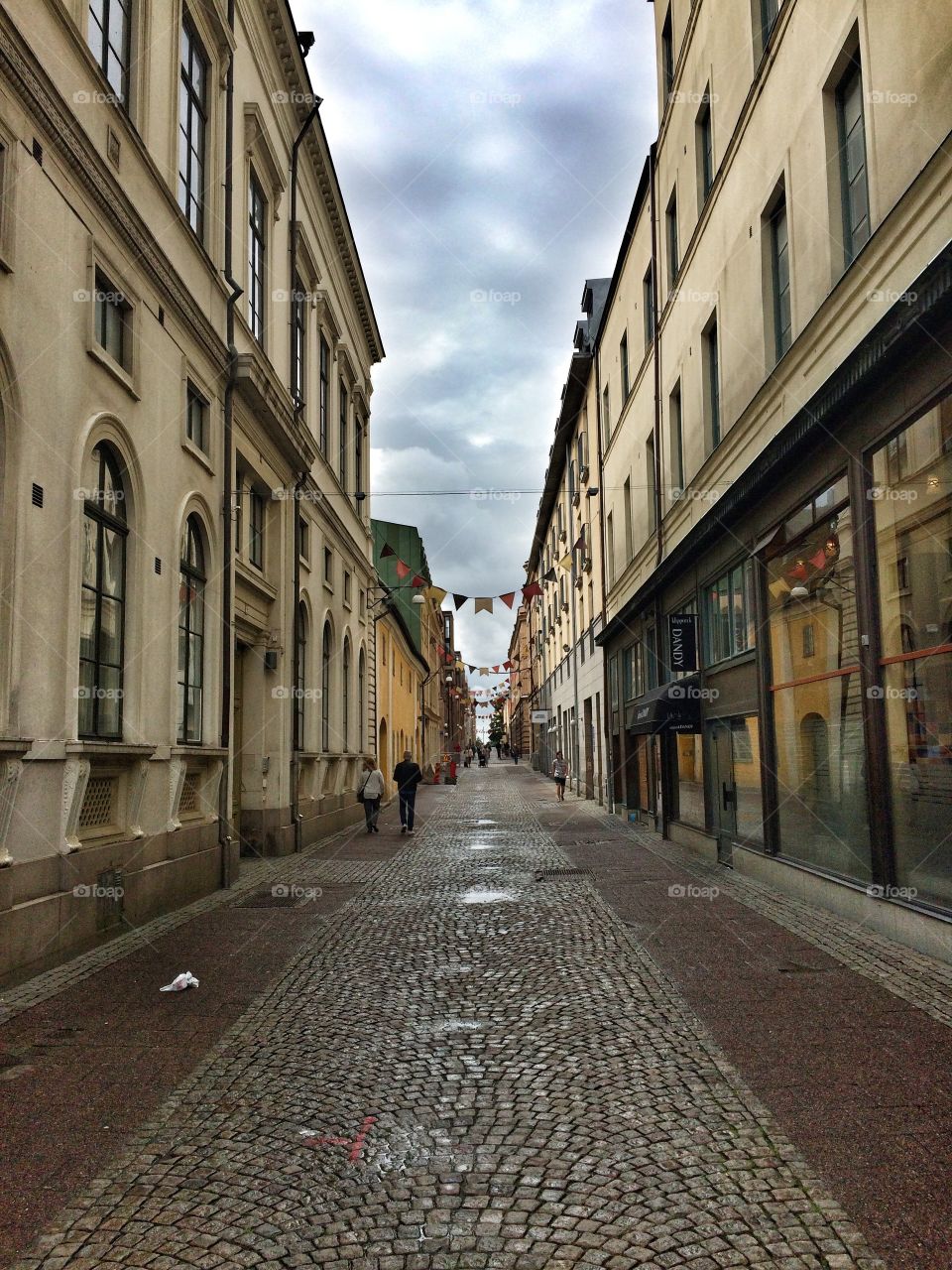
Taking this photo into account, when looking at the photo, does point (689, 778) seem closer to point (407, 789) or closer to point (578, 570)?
point (407, 789)

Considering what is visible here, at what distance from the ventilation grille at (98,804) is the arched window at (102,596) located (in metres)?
0.44

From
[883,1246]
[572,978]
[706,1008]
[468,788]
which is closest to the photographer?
[883,1246]

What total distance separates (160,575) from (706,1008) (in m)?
7.28

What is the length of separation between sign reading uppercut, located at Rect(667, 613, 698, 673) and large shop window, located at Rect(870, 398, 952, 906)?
22.6 ft

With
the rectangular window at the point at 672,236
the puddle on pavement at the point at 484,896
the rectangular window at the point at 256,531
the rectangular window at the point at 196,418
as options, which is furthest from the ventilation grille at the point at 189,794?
the rectangular window at the point at 672,236

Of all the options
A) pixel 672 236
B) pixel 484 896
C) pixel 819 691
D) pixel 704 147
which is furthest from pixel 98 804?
pixel 672 236

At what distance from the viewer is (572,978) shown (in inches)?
295

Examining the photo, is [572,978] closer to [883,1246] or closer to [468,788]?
[883,1246]

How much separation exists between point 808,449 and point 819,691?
2483 millimetres

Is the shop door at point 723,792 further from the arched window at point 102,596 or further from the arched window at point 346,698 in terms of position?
the arched window at point 346,698

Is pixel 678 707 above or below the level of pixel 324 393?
below

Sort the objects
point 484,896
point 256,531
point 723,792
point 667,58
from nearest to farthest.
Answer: point 484,896 → point 723,792 → point 256,531 → point 667,58

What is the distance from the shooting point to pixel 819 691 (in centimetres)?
1055

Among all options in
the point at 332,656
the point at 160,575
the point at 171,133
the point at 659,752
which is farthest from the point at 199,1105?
the point at 332,656
